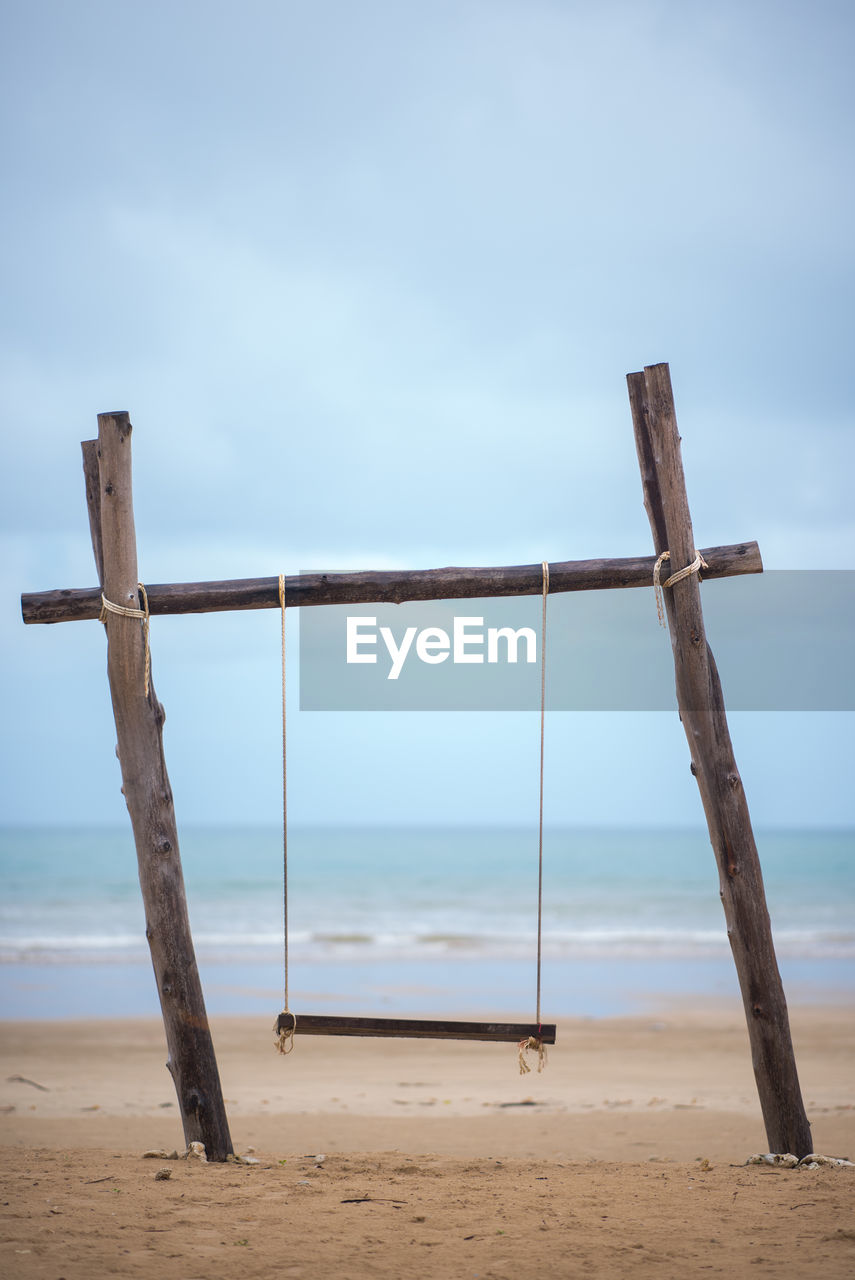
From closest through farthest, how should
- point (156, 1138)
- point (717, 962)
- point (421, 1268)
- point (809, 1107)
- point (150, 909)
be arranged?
point (421, 1268) → point (150, 909) → point (156, 1138) → point (809, 1107) → point (717, 962)

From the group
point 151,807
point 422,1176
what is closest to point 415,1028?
point 422,1176

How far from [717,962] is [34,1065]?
28.1 ft

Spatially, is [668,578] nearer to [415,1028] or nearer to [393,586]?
[393,586]

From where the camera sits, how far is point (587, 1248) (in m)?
2.68

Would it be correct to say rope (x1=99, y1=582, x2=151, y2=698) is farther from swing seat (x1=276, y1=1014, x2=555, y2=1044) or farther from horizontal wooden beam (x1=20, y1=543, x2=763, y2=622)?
swing seat (x1=276, y1=1014, x2=555, y2=1044)

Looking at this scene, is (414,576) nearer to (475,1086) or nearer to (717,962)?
(475,1086)

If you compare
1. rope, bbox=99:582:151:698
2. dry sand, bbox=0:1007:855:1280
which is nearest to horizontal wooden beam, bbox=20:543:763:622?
rope, bbox=99:582:151:698

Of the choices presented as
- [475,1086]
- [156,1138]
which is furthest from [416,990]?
[156,1138]

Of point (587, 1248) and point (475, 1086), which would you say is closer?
point (587, 1248)

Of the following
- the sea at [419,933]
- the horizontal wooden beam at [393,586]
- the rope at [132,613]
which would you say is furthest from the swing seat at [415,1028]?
the sea at [419,933]

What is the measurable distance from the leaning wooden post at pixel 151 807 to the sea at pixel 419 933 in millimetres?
5637

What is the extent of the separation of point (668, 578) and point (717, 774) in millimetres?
710

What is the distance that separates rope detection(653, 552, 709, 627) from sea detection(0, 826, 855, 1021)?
6.35 meters

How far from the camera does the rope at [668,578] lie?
3.59m
